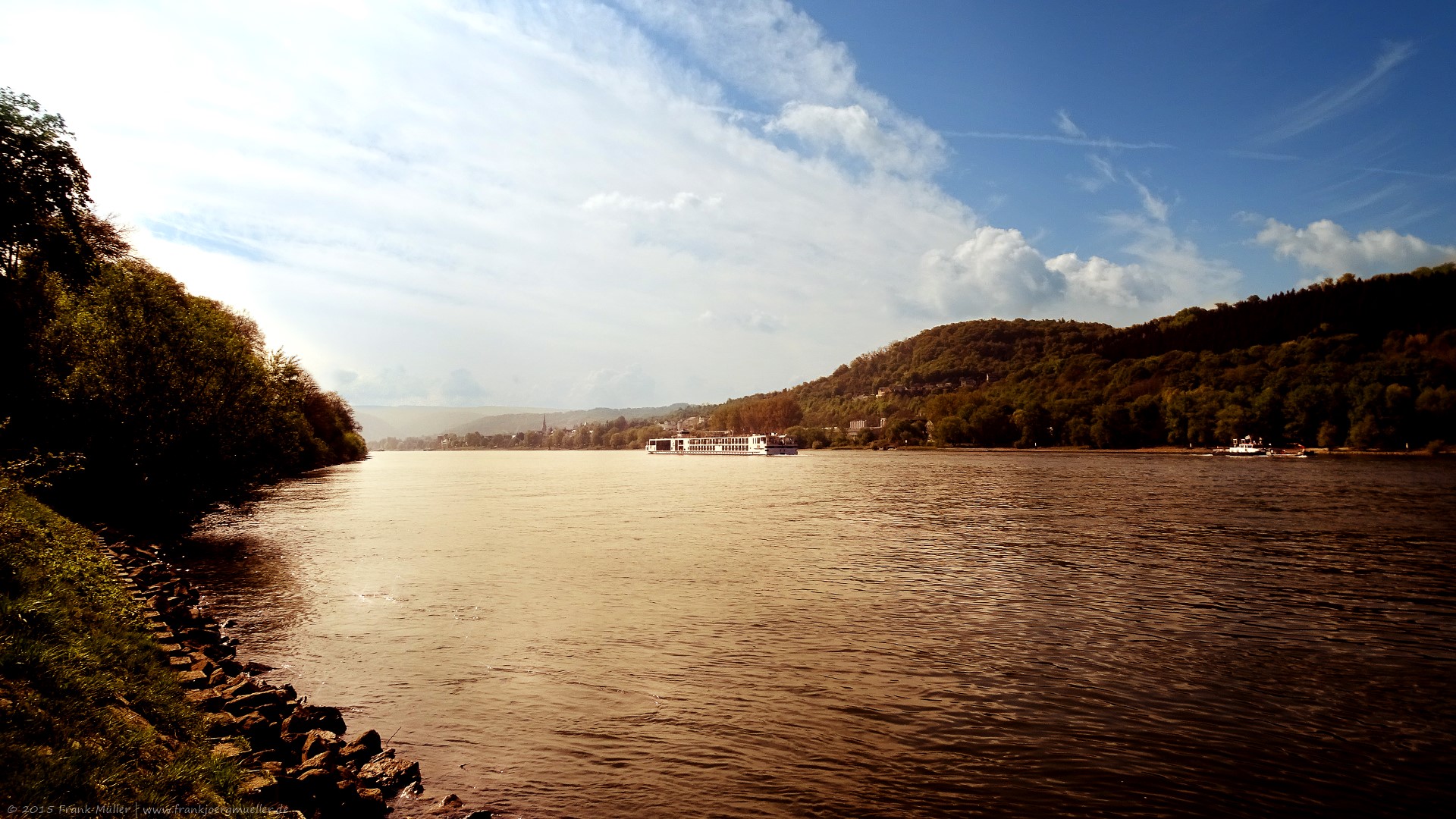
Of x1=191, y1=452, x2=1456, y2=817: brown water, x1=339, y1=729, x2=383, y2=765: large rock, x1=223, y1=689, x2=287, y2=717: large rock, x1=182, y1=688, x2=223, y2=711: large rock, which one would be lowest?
x1=191, y1=452, x2=1456, y2=817: brown water

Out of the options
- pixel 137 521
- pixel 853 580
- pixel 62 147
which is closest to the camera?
pixel 62 147

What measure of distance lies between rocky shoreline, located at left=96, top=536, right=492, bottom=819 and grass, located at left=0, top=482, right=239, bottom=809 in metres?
0.48

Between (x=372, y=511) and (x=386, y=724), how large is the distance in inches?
2175

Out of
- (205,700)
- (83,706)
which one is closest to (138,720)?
(83,706)

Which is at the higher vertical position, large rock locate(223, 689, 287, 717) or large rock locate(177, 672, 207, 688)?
large rock locate(177, 672, 207, 688)

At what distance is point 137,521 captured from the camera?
40.6 meters

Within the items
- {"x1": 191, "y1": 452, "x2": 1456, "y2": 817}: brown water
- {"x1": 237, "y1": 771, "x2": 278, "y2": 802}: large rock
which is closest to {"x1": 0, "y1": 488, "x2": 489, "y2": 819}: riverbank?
{"x1": 237, "y1": 771, "x2": 278, "y2": 802}: large rock

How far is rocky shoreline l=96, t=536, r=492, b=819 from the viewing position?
11.0 metres

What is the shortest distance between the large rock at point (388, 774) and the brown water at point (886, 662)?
0.56 metres

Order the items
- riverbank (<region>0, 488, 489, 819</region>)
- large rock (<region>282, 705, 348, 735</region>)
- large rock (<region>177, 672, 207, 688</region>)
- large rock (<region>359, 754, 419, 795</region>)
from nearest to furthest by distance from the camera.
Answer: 1. riverbank (<region>0, 488, 489, 819</region>)
2. large rock (<region>359, 754, 419, 795</region>)
3. large rock (<region>282, 705, 348, 735</region>)
4. large rock (<region>177, 672, 207, 688</region>)

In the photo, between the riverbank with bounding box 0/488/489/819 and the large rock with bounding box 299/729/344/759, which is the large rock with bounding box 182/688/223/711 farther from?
the large rock with bounding box 299/729/344/759

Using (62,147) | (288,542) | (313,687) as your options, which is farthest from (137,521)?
(313,687)

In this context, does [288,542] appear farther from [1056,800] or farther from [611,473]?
[611,473]

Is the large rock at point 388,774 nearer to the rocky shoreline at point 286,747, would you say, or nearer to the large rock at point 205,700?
the rocky shoreline at point 286,747
